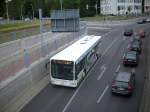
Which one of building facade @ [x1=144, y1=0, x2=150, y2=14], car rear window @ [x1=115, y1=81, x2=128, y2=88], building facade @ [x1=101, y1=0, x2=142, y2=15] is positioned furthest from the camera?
building facade @ [x1=144, y1=0, x2=150, y2=14]

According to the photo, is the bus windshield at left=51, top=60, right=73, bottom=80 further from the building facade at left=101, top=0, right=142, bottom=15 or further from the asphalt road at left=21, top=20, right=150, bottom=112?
the building facade at left=101, top=0, right=142, bottom=15

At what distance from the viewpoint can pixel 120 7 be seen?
347 feet

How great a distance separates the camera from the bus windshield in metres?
20.4

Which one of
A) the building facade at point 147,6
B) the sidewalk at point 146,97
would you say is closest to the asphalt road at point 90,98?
the sidewalk at point 146,97

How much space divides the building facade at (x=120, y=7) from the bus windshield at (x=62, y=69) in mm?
88061

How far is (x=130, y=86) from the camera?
19.2 metres

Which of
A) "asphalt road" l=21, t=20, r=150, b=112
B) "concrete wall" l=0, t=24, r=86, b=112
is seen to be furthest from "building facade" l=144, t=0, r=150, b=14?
"concrete wall" l=0, t=24, r=86, b=112

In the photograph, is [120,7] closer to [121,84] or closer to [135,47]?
[135,47]

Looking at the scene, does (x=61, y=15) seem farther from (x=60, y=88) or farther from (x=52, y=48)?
(x=60, y=88)

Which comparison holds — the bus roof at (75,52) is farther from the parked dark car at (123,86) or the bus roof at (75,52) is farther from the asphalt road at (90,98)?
the parked dark car at (123,86)

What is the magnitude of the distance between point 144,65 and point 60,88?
37.7 ft

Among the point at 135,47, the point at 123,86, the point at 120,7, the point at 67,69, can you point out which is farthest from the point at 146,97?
the point at 120,7

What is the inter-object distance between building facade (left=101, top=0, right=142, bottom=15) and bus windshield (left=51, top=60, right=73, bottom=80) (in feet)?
289

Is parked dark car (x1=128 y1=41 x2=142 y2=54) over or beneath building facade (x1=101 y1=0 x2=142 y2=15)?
beneath
